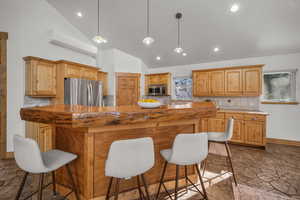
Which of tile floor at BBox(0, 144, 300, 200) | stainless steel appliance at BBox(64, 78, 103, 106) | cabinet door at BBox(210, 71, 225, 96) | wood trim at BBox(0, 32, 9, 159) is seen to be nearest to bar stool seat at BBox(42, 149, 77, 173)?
tile floor at BBox(0, 144, 300, 200)

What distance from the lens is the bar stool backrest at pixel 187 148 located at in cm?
152

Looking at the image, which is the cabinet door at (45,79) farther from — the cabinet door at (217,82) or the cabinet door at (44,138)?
the cabinet door at (217,82)

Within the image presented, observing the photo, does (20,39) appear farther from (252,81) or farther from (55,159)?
(252,81)

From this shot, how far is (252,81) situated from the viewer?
4117 mm

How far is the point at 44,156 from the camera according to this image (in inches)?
63.1

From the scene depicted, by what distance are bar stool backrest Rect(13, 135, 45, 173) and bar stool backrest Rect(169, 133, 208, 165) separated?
124 cm

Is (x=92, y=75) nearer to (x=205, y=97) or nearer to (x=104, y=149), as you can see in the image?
(x=104, y=149)

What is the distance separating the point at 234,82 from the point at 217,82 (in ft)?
1.49

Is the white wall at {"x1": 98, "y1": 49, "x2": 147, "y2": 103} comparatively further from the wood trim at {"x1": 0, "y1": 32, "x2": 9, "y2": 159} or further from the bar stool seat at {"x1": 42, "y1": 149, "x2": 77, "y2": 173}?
the bar stool seat at {"x1": 42, "y1": 149, "x2": 77, "y2": 173}

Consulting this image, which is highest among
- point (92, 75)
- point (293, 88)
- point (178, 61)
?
point (178, 61)

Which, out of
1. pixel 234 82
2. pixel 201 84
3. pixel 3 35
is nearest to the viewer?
pixel 3 35

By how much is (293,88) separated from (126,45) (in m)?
4.95

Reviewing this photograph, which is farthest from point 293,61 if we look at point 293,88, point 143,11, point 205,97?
point 143,11

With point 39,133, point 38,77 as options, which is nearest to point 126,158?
point 39,133
